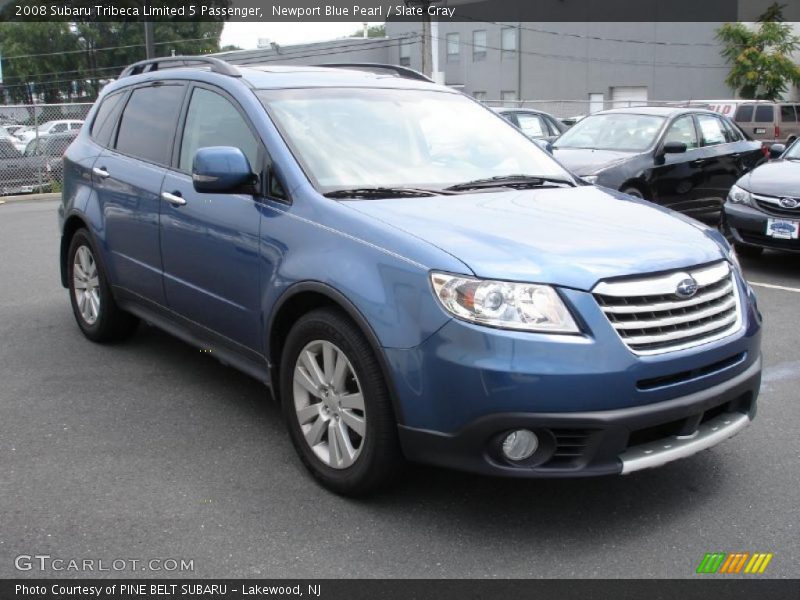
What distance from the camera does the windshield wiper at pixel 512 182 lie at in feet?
13.4

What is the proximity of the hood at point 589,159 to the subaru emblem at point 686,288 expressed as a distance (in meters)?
6.23

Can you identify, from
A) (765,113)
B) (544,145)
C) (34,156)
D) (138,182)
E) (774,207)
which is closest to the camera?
(138,182)

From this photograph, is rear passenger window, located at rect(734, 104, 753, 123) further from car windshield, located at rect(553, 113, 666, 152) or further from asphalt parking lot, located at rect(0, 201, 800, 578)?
asphalt parking lot, located at rect(0, 201, 800, 578)

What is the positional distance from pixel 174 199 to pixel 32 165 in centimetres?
1527

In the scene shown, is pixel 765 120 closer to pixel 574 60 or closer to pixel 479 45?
pixel 574 60

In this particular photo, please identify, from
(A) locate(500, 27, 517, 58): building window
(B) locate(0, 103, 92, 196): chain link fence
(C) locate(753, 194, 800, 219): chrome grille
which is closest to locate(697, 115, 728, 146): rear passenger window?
(C) locate(753, 194, 800, 219): chrome grille

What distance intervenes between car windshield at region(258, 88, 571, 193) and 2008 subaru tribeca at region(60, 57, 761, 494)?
1 centimetres

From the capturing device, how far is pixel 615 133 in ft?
34.4

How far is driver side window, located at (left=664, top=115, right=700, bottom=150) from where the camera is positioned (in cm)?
1027

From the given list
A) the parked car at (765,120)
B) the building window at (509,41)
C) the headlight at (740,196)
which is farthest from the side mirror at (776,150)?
the building window at (509,41)

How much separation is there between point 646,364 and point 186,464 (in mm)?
2130

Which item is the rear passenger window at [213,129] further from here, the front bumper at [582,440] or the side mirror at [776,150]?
the side mirror at [776,150]

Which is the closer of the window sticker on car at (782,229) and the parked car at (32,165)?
the window sticker on car at (782,229)

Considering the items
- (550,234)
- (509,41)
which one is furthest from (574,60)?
(550,234)
